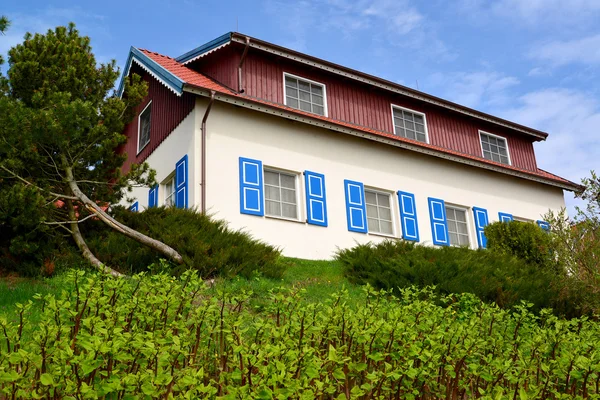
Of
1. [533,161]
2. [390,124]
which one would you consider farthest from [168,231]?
[533,161]

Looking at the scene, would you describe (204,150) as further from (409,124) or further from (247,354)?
(247,354)

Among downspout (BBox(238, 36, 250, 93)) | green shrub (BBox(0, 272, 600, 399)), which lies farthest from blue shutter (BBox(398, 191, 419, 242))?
green shrub (BBox(0, 272, 600, 399))

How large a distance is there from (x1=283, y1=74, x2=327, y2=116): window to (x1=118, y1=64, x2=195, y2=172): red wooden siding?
2580 millimetres

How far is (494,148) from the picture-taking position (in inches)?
786

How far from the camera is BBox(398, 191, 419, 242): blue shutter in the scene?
1574cm

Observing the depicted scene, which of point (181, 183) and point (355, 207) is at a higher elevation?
point (181, 183)

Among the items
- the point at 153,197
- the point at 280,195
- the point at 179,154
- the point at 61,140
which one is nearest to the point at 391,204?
the point at 280,195

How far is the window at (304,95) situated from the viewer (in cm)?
1579

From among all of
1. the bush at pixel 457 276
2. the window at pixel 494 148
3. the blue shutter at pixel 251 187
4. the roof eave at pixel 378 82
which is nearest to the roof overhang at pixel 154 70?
the roof eave at pixel 378 82

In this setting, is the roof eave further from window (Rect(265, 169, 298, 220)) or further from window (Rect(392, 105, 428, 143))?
window (Rect(265, 169, 298, 220))

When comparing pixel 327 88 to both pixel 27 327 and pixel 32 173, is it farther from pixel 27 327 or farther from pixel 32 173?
pixel 27 327

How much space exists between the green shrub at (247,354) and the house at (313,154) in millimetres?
8061

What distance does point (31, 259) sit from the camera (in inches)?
378

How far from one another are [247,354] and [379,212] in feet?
40.1
